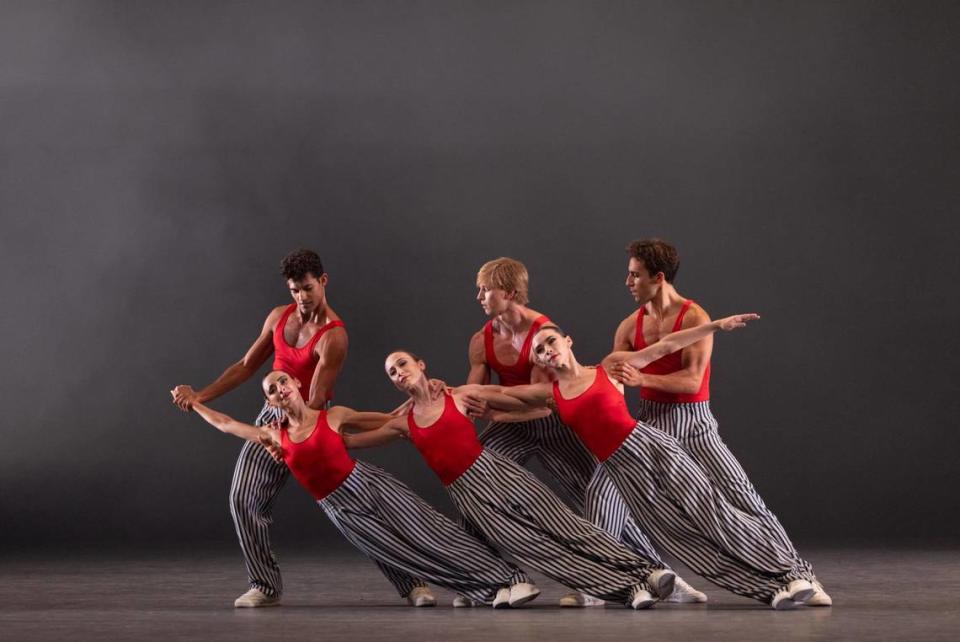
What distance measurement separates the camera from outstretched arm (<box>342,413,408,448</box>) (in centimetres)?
573

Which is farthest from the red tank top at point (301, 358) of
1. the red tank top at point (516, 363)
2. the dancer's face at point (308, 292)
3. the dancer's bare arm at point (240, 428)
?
the red tank top at point (516, 363)

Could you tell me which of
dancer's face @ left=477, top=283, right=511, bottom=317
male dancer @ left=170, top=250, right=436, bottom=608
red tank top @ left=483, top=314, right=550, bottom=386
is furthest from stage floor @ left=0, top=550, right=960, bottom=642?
dancer's face @ left=477, top=283, right=511, bottom=317

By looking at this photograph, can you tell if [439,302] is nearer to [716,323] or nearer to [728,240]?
[728,240]

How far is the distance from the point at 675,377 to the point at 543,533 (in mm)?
860

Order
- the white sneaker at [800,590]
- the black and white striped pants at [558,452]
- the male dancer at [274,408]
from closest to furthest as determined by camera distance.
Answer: the white sneaker at [800,590], the male dancer at [274,408], the black and white striped pants at [558,452]

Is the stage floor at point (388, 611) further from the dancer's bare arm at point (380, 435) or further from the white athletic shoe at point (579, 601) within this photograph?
the dancer's bare arm at point (380, 435)

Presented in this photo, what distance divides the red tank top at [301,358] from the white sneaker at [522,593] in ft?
3.92

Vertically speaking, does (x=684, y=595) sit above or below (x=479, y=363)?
below

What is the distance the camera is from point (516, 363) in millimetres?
6074

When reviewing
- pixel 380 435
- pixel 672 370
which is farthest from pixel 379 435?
pixel 672 370

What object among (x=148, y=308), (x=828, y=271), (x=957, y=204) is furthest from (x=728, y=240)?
(x=148, y=308)

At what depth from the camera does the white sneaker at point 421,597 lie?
5.84 meters

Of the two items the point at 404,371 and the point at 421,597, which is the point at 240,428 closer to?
the point at 404,371

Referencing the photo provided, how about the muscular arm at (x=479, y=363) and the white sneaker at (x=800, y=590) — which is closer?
the white sneaker at (x=800, y=590)
